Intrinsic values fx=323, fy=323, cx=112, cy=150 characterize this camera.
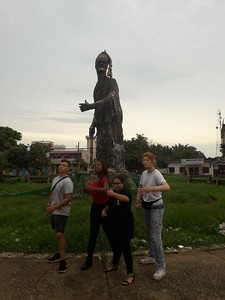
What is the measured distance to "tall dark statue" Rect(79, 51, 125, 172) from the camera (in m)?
10.5

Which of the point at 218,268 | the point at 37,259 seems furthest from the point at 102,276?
the point at 218,268

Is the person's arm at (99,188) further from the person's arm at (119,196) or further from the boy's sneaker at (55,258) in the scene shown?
the boy's sneaker at (55,258)

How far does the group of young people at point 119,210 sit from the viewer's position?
4.09 meters

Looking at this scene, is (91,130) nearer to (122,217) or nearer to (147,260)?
(147,260)

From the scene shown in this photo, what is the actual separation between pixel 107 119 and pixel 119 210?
22.0 ft

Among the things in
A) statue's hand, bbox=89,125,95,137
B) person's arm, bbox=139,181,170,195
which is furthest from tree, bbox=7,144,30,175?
person's arm, bbox=139,181,170,195

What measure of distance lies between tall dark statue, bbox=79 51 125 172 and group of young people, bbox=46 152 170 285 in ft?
19.2

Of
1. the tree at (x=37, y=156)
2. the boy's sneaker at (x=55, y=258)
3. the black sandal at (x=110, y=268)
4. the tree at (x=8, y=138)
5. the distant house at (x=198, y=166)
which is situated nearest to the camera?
the black sandal at (x=110, y=268)

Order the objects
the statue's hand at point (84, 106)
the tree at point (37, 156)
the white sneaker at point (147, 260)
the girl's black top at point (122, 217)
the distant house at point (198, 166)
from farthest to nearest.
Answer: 1. the distant house at point (198, 166)
2. the tree at point (37, 156)
3. the statue's hand at point (84, 106)
4. the white sneaker at point (147, 260)
5. the girl's black top at point (122, 217)

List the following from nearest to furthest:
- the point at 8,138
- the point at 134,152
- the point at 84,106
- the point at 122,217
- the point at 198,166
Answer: the point at 122,217 → the point at 84,106 → the point at 134,152 → the point at 8,138 → the point at 198,166

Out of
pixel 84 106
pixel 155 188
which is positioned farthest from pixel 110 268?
pixel 84 106

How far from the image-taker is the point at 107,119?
10.6 metres

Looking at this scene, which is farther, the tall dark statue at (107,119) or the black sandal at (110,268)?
the tall dark statue at (107,119)

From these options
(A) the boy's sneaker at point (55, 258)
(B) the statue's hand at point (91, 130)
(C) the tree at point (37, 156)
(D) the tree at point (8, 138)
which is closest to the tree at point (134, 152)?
(C) the tree at point (37, 156)
